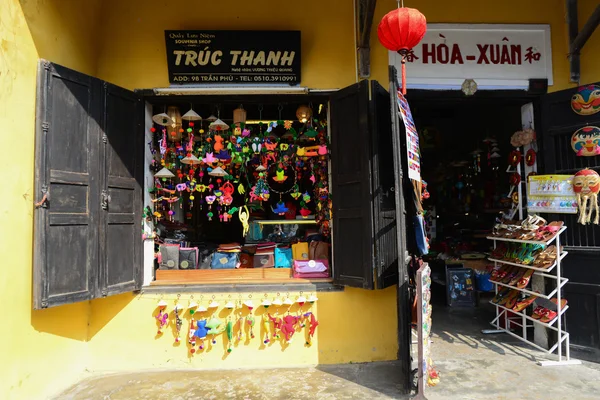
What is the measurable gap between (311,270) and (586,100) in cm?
396

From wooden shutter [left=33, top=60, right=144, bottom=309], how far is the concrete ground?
1.06m

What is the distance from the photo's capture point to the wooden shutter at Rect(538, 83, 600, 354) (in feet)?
14.5

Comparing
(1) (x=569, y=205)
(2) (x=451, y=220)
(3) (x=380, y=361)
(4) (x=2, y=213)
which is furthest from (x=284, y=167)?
(2) (x=451, y=220)

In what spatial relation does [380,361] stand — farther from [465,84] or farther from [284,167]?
[465,84]

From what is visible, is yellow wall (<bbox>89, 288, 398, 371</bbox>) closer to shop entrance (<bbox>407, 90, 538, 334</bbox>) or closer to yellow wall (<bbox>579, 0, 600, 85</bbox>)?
shop entrance (<bbox>407, 90, 538, 334</bbox>)

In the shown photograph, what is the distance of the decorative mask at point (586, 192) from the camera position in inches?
168

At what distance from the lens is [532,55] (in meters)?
4.81

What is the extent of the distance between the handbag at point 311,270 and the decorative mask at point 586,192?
124 inches

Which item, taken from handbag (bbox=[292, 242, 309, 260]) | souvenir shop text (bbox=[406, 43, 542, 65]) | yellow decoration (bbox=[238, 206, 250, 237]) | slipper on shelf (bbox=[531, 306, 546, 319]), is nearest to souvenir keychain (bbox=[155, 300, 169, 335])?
yellow decoration (bbox=[238, 206, 250, 237])

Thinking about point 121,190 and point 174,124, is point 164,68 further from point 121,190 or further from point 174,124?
point 121,190

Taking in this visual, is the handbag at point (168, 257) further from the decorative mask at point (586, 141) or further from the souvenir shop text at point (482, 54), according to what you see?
the decorative mask at point (586, 141)

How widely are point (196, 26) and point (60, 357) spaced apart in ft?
13.7

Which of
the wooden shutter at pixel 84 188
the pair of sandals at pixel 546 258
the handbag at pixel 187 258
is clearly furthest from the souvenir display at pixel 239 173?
the pair of sandals at pixel 546 258

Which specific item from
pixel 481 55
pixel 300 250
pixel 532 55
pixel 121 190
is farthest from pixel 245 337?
pixel 532 55
